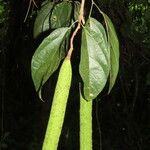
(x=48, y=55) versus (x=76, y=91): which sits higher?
(x=48, y=55)

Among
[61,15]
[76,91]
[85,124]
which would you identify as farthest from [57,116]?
[76,91]

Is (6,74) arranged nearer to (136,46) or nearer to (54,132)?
(136,46)

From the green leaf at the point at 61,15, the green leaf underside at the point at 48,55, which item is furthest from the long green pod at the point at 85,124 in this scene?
the green leaf at the point at 61,15

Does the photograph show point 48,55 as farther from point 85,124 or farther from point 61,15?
point 61,15

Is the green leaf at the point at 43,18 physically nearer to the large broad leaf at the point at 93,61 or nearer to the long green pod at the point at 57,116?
the large broad leaf at the point at 93,61

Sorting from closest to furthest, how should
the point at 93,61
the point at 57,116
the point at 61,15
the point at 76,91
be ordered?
the point at 57,116 → the point at 93,61 → the point at 61,15 → the point at 76,91

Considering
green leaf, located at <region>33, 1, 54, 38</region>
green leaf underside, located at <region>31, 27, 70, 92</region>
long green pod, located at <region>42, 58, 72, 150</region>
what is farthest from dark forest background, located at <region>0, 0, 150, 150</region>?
long green pod, located at <region>42, 58, 72, 150</region>
